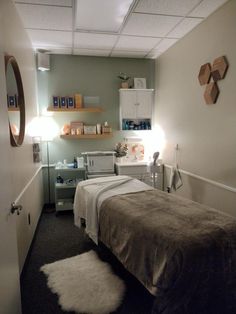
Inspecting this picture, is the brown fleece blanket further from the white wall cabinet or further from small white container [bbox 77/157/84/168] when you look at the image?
the white wall cabinet

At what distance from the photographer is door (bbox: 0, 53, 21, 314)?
122 centimetres

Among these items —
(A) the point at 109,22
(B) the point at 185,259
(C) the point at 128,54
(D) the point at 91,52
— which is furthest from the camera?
(C) the point at 128,54

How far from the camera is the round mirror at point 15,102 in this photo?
2.04 metres

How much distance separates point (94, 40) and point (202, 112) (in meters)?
1.82

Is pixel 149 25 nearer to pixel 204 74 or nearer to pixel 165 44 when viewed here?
pixel 165 44

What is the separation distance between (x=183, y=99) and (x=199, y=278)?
2.51 meters

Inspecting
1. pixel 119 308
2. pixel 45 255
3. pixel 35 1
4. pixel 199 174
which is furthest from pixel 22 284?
pixel 35 1

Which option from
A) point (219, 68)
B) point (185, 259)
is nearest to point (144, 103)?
point (219, 68)

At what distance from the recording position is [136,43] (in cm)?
353

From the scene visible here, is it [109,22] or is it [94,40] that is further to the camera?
[94,40]

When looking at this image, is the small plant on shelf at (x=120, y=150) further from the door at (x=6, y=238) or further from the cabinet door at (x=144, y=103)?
the door at (x=6, y=238)

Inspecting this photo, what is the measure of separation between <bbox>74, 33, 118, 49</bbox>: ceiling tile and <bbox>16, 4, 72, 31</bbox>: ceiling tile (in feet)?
1.01

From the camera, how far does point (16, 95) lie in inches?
92.3

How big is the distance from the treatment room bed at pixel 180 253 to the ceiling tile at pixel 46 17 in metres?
2.16
